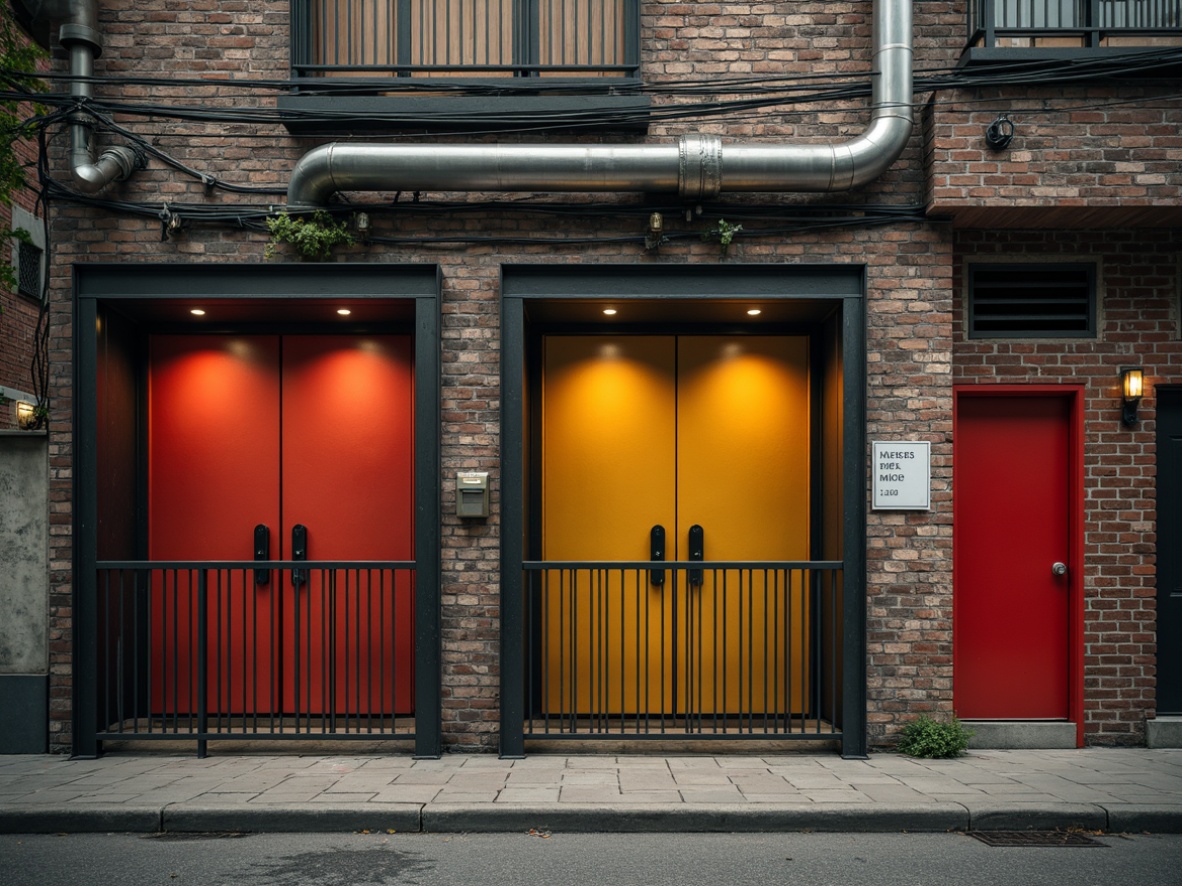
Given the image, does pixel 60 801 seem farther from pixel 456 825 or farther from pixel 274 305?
pixel 274 305

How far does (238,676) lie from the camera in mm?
7387

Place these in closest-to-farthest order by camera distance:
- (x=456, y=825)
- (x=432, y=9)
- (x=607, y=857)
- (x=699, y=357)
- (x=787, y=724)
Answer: (x=607, y=857)
(x=456, y=825)
(x=787, y=724)
(x=432, y=9)
(x=699, y=357)

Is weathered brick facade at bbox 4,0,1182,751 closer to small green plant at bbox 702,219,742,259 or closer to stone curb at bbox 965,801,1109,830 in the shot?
small green plant at bbox 702,219,742,259

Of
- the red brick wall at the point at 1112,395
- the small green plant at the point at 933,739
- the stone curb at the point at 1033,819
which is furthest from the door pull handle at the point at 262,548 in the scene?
the red brick wall at the point at 1112,395

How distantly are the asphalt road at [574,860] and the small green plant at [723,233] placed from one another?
418 centimetres

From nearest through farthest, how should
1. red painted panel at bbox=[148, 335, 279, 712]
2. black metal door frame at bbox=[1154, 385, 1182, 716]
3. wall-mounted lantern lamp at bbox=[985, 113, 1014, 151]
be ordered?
wall-mounted lantern lamp at bbox=[985, 113, 1014, 151] < black metal door frame at bbox=[1154, 385, 1182, 716] < red painted panel at bbox=[148, 335, 279, 712]

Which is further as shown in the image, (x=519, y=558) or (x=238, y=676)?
(x=238, y=676)

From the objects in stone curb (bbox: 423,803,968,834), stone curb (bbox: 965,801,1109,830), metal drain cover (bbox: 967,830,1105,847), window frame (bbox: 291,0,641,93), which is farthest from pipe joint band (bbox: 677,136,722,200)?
metal drain cover (bbox: 967,830,1105,847)

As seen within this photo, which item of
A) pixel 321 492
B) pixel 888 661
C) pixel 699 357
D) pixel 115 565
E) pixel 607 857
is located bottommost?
pixel 607 857

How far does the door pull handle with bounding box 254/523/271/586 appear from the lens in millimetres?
7344

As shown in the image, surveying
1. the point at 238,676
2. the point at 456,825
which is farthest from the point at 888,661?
the point at 238,676

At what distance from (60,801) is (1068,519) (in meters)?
A: 7.73

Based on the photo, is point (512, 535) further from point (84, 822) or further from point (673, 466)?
point (84, 822)

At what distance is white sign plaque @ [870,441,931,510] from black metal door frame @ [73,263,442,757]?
3.44 m
